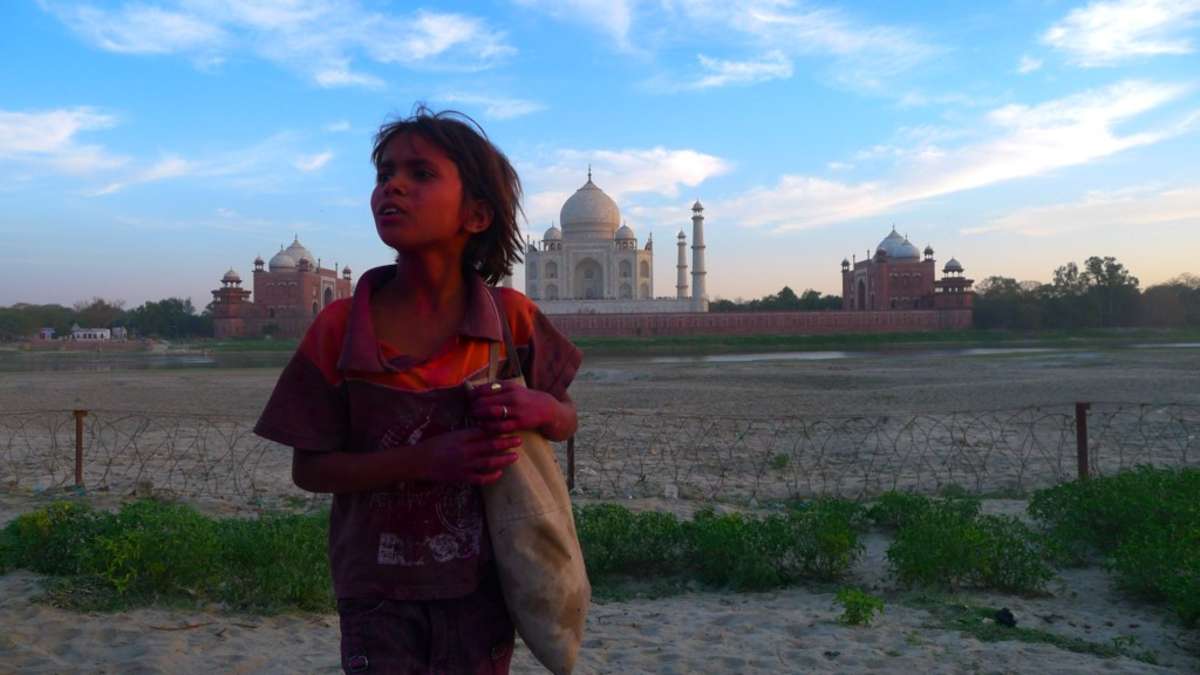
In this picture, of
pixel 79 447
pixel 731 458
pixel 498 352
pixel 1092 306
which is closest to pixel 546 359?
pixel 498 352

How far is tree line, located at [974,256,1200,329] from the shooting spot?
3559 cm

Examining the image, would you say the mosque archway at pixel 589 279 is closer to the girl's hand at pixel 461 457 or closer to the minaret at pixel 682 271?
the minaret at pixel 682 271

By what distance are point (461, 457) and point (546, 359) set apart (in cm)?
25

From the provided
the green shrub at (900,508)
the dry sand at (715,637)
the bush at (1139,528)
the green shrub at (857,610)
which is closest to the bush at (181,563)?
the dry sand at (715,637)

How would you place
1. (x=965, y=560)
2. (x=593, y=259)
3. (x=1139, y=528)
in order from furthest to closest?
(x=593, y=259) < (x=1139, y=528) < (x=965, y=560)

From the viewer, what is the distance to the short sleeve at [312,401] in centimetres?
124

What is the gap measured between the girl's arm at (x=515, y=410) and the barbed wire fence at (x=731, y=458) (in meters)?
4.13

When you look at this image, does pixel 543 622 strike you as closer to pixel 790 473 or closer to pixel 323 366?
pixel 323 366

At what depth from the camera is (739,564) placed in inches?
149

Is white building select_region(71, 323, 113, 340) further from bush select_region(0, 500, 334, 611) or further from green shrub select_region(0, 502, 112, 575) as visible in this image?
bush select_region(0, 500, 334, 611)

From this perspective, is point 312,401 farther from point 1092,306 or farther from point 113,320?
point 113,320

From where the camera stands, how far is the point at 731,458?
7070mm

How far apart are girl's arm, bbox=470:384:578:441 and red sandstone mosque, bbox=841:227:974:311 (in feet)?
129

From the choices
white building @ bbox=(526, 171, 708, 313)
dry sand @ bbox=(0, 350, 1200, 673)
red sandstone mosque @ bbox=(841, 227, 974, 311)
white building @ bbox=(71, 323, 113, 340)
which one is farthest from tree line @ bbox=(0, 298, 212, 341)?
dry sand @ bbox=(0, 350, 1200, 673)
